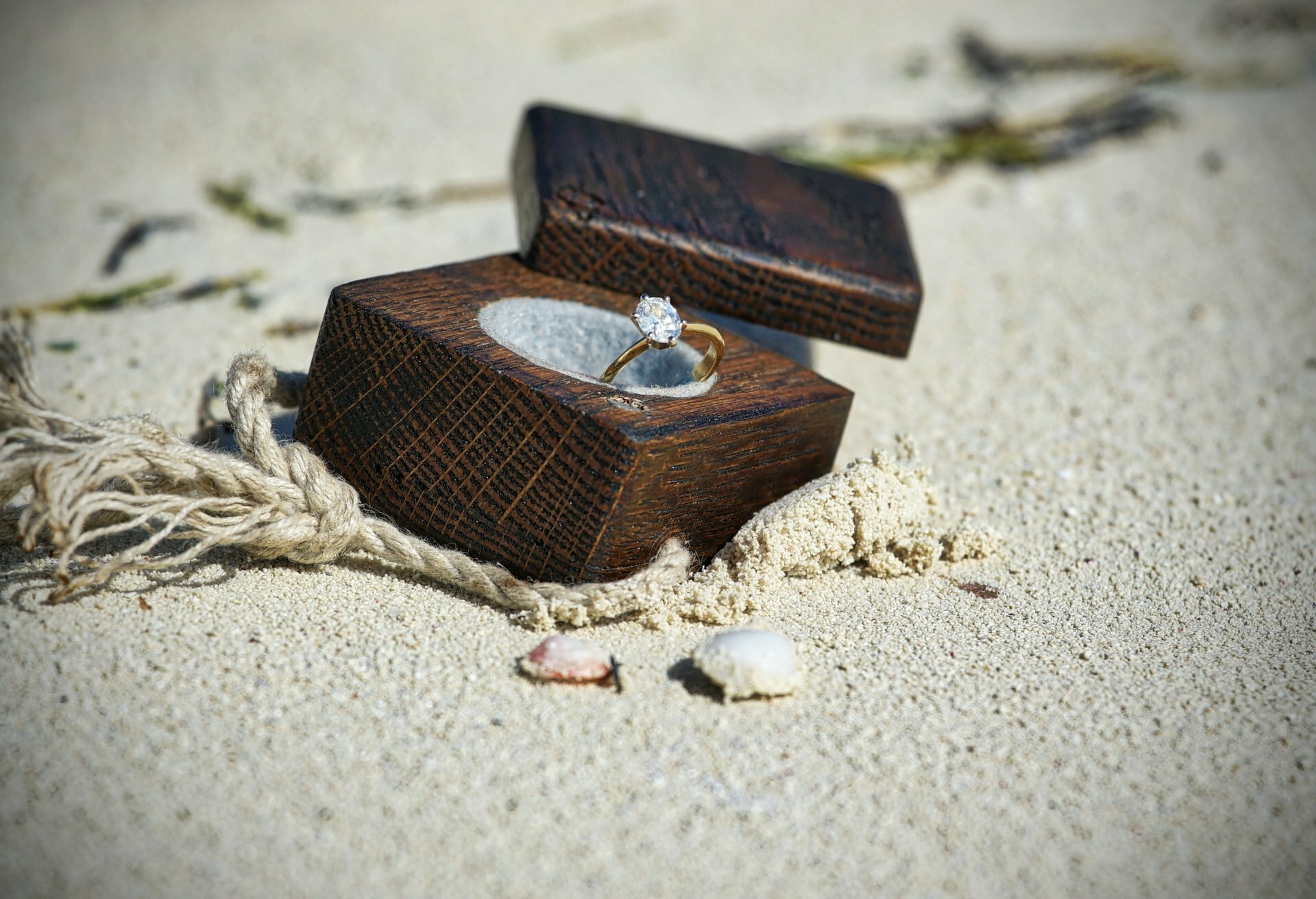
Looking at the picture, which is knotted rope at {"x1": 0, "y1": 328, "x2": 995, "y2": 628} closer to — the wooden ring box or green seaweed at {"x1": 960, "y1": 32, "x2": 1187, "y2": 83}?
the wooden ring box

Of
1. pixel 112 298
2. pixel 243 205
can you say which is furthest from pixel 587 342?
pixel 243 205

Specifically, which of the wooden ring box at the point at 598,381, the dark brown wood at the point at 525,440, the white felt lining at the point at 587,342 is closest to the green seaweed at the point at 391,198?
the wooden ring box at the point at 598,381

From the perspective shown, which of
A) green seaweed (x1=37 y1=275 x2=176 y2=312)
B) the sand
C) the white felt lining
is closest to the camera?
the sand

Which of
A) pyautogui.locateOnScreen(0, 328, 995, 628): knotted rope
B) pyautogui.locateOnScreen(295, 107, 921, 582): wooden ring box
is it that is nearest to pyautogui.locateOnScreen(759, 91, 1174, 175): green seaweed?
pyautogui.locateOnScreen(295, 107, 921, 582): wooden ring box

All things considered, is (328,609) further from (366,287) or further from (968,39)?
(968,39)

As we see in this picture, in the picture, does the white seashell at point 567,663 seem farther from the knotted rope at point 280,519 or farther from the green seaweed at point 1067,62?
the green seaweed at point 1067,62

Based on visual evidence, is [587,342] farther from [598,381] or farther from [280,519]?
[280,519]
